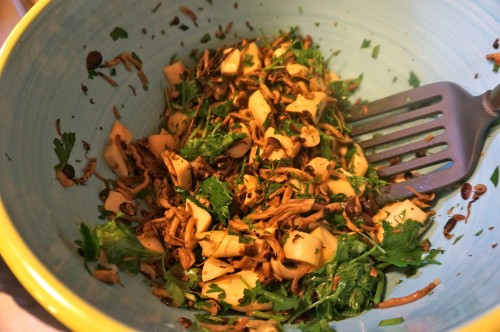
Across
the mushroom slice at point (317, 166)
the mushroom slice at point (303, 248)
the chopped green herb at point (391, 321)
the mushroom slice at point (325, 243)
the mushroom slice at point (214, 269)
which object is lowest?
the chopped green herb at point (391, 321)

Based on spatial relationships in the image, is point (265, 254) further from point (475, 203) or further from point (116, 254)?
point (475, 203)

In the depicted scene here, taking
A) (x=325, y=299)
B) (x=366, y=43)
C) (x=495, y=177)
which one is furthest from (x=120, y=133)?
(x=495, y=177)

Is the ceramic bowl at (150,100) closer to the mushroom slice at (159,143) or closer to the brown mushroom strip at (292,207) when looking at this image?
the mushroom slice at (159,143)

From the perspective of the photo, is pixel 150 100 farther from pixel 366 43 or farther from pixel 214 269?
pixel 366 43

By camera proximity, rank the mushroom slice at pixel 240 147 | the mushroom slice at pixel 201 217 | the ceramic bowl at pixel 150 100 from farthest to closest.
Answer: the mushroom slice at pixel 240 147 → the mushroom slice at pixel 201 217 → the ceramic bowl at pixel 150 100

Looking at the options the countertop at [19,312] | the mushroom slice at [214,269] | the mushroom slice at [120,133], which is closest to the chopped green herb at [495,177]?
the mushroom slice at [214,269]

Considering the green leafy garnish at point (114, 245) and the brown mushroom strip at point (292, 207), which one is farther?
the brown mushroom strip at point (292, 207)

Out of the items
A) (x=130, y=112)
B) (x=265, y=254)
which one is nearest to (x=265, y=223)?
(x=265, y=254)
